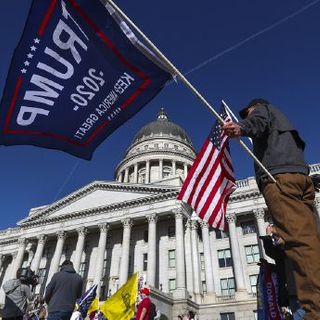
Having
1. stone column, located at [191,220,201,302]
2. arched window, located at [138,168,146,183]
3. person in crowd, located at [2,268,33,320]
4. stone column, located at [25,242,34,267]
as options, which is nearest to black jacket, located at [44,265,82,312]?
person in crowd, located at [2,268,33,320]

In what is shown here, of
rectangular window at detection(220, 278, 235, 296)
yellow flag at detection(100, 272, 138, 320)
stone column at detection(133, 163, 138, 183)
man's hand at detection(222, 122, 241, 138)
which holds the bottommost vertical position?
yellow flag at detection(100, 272, 138, 320)

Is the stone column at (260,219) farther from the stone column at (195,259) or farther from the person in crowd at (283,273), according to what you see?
the person in crowd at (283,273)

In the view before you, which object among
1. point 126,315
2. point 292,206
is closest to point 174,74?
point 292,206

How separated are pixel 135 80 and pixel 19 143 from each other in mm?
2296

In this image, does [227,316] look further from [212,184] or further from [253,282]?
[212,184]

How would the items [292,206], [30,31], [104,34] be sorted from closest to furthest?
1. [292,206]
2. [30,31]
3. [104,34]

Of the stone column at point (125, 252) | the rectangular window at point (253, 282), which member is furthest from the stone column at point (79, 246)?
the rectangular window at point (253, 282)

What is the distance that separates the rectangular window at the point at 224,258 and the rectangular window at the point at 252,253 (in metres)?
2.12

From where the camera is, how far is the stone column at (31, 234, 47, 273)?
139 feet

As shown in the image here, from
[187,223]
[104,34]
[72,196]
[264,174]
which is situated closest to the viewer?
[264,174]

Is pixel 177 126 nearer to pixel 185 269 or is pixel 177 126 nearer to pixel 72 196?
pixel 72 196

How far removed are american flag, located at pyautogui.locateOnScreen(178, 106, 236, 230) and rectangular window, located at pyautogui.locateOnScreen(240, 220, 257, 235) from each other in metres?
34.5

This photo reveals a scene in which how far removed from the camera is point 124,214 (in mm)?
42344

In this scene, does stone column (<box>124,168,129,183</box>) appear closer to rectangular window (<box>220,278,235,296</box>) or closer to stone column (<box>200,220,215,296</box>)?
stone column (<box>200,220,215,296</box>)
